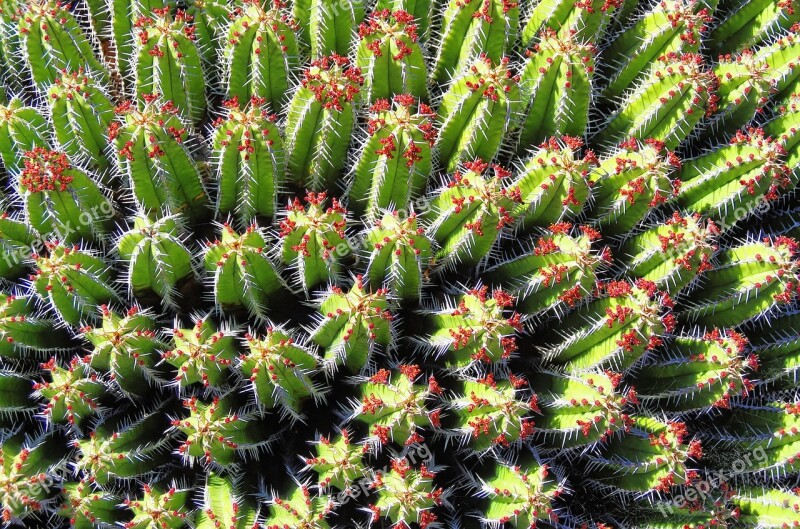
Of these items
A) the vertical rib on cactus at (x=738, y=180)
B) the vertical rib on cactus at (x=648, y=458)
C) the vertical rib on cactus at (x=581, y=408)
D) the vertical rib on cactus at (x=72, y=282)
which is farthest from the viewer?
the vertical rib on cactus at (x=738, y=180)

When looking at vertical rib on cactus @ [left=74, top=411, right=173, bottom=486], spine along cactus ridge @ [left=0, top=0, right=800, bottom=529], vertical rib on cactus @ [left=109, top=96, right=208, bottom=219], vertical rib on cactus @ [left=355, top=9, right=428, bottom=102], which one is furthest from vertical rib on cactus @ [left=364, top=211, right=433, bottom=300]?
vertical rib on cactus @ [left=74, top=411, right=173, bottom=486]

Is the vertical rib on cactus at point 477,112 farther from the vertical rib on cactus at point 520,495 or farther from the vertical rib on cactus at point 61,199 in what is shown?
the vertical rib on cactus at point 61,199

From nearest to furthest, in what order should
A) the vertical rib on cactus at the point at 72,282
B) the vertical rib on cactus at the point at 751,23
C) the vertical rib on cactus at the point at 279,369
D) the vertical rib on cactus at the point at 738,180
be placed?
1. the vertical rib on cactus at the point at 279,369
2. the vertical rib on cactus at the point at 72,282
3. the vertical rib on cactus at the point at 738,180
4. the vertical rib on cactus at the point at 751,23

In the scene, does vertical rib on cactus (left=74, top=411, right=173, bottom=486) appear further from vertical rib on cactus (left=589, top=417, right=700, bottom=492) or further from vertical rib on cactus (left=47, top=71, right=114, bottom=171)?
vertical rib on cactus (left=589, top=417, right=700, bottom=492)

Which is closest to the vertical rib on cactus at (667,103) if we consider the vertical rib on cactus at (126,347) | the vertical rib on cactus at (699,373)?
the vertical rib on cactus at (699,373)

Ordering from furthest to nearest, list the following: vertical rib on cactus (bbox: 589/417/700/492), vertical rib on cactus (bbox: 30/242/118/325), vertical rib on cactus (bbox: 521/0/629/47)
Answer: vertical rib on cactus (bbox: 521/0/629/47) → vertical rib on cactus (bbox: 589/417/700/492) → vertical rib on cactus (bbox: 30/242/118/325)

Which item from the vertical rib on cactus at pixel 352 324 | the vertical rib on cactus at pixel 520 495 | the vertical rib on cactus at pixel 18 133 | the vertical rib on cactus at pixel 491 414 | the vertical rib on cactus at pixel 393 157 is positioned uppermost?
the vertical rib on cactus at pixel 393 157
